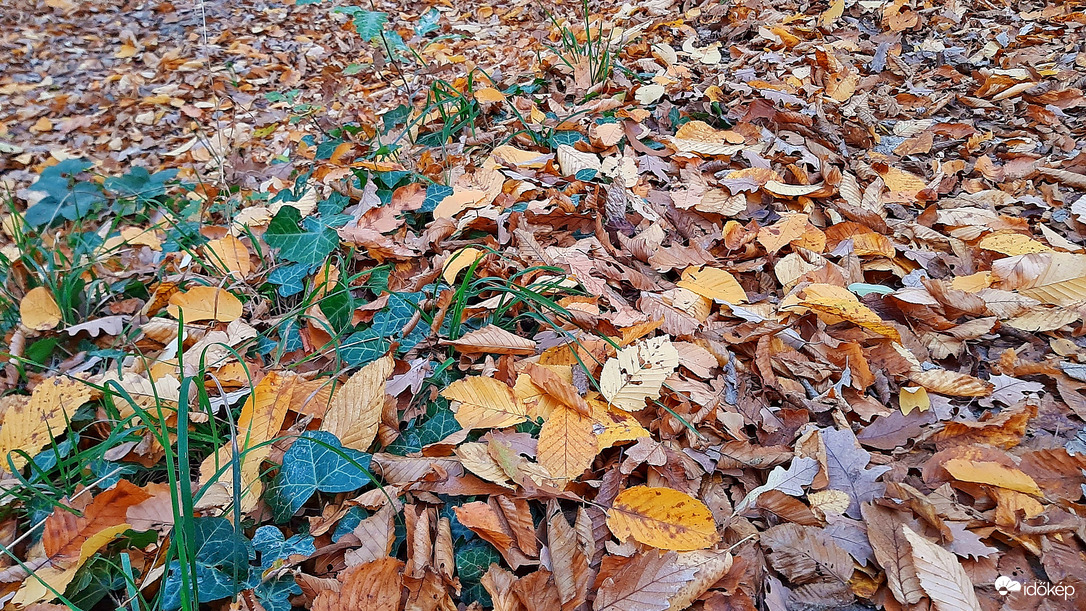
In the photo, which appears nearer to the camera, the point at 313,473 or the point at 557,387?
the point at 313,473

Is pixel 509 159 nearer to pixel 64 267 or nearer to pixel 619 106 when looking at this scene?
pixel 619 106

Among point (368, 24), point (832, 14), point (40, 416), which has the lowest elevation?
point (40, 416)

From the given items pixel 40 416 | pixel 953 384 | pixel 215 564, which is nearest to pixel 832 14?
pixel 953 384

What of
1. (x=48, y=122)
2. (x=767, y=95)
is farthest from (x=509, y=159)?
(x=48, y=122)

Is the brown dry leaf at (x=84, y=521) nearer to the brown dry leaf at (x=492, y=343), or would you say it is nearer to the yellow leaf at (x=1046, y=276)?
the brown dry leaf at (x=492, y=343)

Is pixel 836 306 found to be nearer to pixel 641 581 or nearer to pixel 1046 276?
pixel 1046 276

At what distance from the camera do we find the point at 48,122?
302 cm

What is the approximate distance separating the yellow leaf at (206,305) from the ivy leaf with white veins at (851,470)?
1405mm

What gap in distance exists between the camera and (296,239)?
1641mm

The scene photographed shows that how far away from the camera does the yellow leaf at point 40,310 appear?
1.58 metres

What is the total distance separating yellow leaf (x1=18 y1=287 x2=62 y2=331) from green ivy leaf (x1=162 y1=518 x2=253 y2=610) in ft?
3.29

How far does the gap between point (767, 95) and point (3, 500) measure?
2.39 metres

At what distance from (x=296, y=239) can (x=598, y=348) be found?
90 centimetres

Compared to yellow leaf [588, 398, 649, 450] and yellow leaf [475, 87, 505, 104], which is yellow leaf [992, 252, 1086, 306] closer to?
yellow leaf [588, 398, 649, 450]
